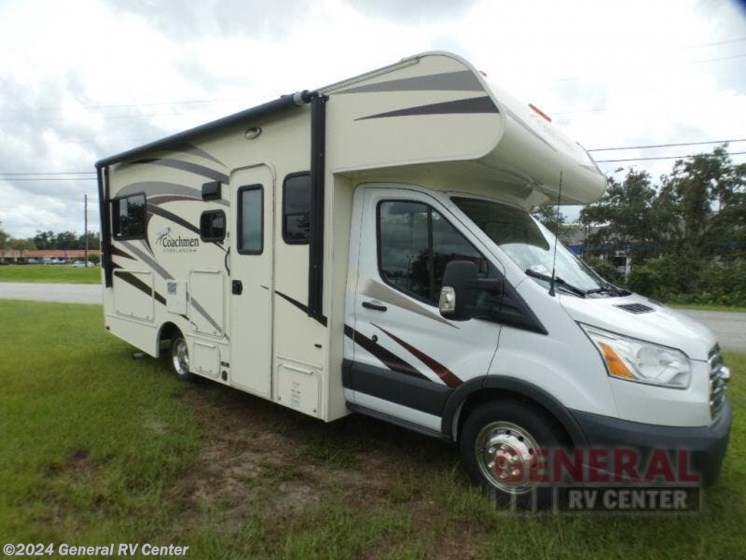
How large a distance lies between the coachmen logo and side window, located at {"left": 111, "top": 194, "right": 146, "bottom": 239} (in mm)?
534

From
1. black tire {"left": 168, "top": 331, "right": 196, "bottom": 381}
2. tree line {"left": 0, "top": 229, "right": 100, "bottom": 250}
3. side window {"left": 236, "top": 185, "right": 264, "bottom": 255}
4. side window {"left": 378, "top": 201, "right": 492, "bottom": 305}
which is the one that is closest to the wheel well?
side window {"left": 378, "top": 201, "right": 492, "bottom": 305}

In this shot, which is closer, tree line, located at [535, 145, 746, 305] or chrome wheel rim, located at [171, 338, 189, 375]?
chrome wheel rim, located at [171, 338, 189, 375]

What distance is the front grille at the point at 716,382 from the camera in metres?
2.90

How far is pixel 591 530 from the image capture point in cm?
297

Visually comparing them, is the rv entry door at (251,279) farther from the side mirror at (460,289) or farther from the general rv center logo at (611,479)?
the general rv center logo at (611,479)

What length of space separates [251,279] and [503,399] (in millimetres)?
2584

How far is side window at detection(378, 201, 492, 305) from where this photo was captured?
11.6 feet

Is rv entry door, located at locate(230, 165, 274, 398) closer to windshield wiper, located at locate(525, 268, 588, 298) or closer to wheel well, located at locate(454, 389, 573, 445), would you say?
wheel well, located at locate(454, 389, 573, 445)

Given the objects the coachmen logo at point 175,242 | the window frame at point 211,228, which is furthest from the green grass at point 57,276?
the window frame at point 211,228

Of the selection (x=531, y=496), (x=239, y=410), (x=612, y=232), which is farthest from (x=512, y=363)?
(x=612, y=232)

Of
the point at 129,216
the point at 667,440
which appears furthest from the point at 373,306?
the point at 129,216

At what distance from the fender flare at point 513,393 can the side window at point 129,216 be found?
471cm

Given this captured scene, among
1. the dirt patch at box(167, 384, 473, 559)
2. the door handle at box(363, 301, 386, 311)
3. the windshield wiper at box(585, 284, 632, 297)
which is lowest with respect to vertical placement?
the dirt patch at box(167, 384, 473, 559)

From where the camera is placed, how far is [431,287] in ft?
11.8
